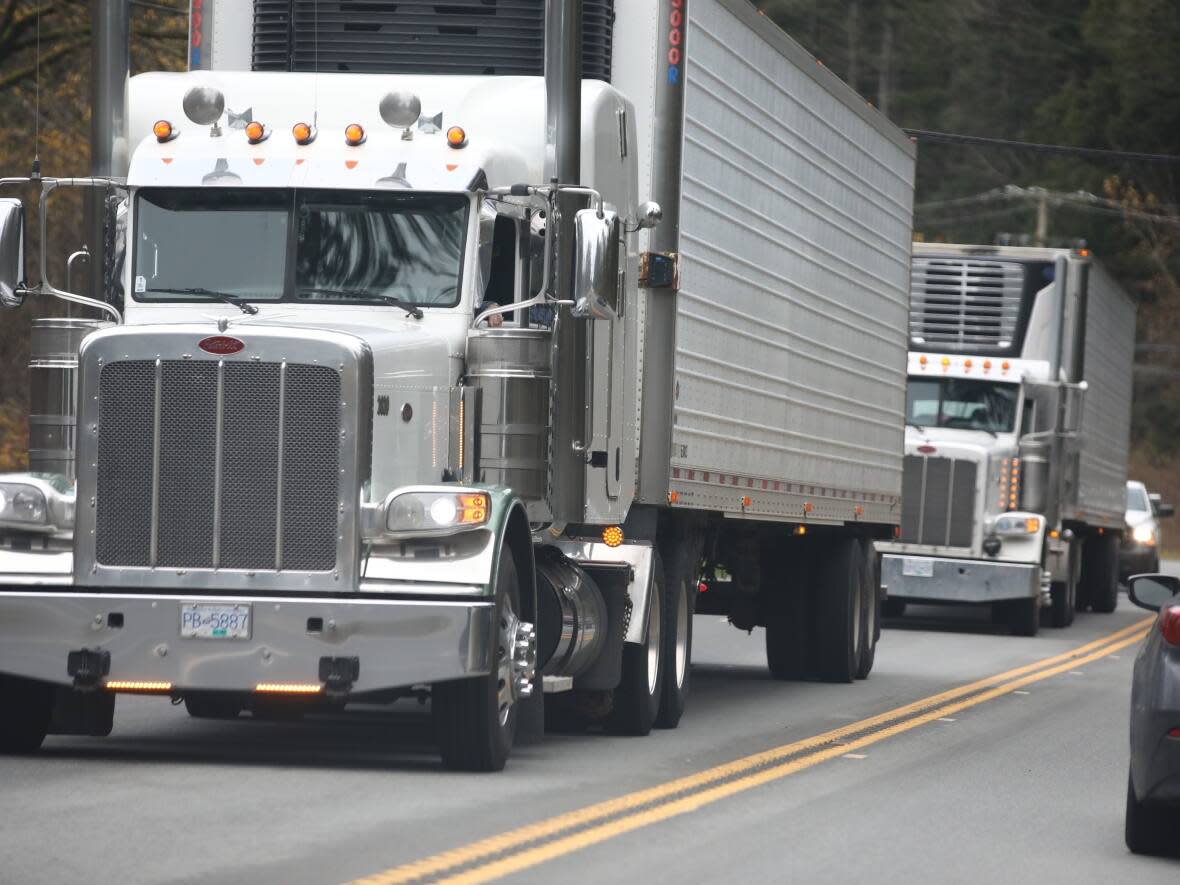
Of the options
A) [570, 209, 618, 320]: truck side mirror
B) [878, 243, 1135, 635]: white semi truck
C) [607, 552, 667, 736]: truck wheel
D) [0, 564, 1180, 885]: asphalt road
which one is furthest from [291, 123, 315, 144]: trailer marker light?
[878, 243, 1135, 635]: white semi truck

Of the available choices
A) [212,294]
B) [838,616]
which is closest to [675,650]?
[212,294]

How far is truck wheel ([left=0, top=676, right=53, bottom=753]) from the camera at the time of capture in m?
12.1

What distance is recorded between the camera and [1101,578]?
116 ft

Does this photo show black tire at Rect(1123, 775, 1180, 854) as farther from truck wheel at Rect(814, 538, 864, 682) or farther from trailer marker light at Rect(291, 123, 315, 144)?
truck wheel at Rect(814, 538, 864, 682)

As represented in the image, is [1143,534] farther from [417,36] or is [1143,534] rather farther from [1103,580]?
[417,36]

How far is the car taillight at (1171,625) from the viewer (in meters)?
9.77

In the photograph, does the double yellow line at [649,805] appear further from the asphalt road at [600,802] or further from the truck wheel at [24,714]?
Result: the truck wheel at [24,714]

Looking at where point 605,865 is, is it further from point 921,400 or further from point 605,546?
point 921,400

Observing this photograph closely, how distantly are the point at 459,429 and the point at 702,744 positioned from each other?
2.82 meters

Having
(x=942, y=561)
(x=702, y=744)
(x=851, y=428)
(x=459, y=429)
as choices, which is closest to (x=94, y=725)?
(x=459, y=429)

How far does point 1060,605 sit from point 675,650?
52.3ft

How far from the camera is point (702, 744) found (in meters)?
14.1

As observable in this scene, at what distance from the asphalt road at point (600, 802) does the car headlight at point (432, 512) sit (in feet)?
3.90

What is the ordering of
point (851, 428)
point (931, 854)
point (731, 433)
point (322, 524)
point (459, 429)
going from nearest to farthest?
point (931, 854)
point (322, 524)
point (459, 429)
point (731, 433)
point (851, 428)
